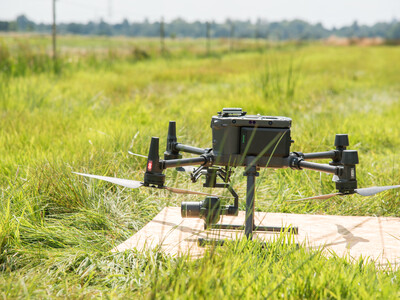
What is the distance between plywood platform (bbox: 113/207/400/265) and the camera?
8.46 feet

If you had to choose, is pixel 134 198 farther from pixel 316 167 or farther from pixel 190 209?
pixel 316 167

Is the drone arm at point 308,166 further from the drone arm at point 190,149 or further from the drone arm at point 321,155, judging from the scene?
the drone arm at point 190,149

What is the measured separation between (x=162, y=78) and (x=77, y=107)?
16.8 feet

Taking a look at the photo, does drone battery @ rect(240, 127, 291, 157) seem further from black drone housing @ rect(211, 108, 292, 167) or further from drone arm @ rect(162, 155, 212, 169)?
drone arm @ rect(162, 155, 212, 169)

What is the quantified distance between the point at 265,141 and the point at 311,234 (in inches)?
30.8

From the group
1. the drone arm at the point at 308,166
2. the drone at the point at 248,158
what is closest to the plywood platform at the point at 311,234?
the drone at the point at 248,158

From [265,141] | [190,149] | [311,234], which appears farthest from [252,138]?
[311,234]

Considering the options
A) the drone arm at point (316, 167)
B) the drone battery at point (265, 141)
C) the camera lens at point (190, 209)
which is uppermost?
the drone battery at point (265, 141)

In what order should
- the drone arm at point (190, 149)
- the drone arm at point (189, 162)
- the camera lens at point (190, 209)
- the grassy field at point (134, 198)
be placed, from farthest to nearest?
1. the drone arm at point (190, 149)
2. the camera lens at point (190, 209)
3. the drone arm at point (189, 162)
4. the grassy field at point (134, 198)

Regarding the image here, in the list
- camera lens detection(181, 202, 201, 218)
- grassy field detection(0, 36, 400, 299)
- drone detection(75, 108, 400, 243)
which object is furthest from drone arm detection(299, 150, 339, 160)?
Answer: camera lens detection(181, 202, 201, 218)

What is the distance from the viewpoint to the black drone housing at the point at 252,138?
247 cm

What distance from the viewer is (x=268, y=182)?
4195 mm

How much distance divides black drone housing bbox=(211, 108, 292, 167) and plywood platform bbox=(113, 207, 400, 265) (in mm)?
392

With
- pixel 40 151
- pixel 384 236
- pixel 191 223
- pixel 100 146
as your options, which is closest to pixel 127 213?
pixel 191 223
